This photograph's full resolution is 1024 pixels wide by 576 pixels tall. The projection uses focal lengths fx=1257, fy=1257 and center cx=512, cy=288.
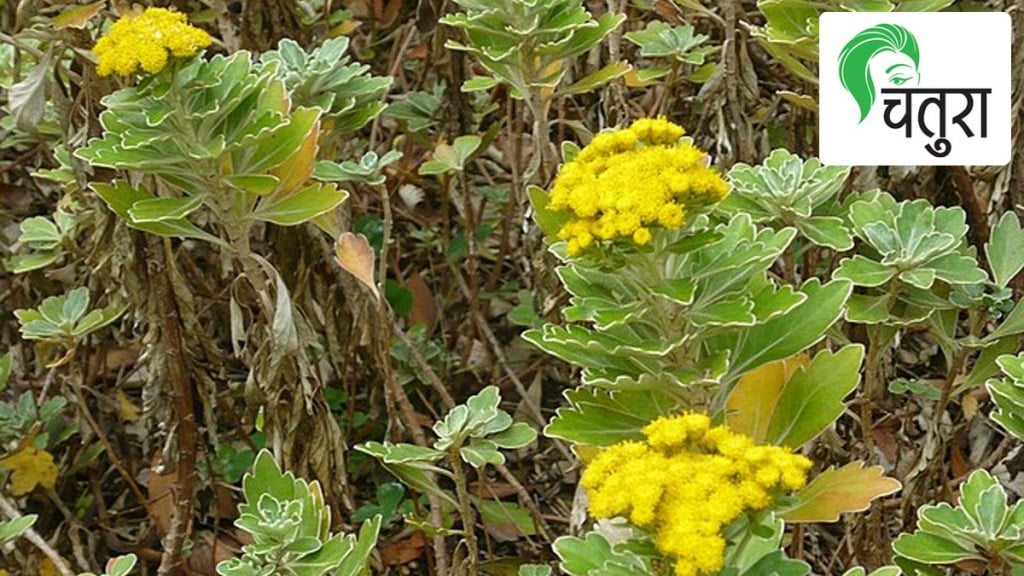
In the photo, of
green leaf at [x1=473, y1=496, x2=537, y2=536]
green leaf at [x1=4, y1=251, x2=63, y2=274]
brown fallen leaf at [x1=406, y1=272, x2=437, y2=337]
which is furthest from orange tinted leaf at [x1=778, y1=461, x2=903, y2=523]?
green leaf at [x1=4, y1=251, x2=63, y2=274]

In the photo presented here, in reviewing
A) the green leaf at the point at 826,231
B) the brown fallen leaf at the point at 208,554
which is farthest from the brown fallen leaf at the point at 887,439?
the brown fallen leaf at the point at 208,554

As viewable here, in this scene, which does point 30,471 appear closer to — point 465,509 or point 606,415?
point 465,509

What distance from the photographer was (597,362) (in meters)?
1.33

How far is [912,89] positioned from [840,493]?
0.70 meters

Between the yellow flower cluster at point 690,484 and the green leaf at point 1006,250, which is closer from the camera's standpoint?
the yellow flower cluster at point 690,484

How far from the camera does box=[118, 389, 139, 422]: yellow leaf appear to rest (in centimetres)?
245

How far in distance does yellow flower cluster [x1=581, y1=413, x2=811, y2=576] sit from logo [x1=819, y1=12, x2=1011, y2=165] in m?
0.73

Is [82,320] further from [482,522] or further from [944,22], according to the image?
[944,22]

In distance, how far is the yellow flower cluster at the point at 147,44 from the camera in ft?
4.76

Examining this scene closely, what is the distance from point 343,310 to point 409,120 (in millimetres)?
420

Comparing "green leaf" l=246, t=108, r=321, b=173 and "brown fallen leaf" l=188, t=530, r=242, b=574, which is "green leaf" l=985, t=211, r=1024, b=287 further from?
"brown fallen leaf" l=188, t=530, r=242, b=574

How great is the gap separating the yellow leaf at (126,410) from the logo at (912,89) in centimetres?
145

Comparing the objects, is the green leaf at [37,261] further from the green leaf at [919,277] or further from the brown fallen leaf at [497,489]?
the green leaf at [919,277]

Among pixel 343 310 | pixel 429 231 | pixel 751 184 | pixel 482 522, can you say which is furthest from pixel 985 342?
pixel 429 231
